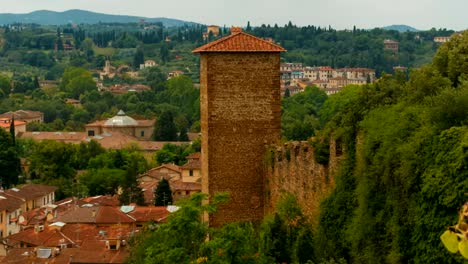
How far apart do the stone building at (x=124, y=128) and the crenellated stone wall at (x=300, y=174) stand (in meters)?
75.7

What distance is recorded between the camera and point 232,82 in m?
18.8

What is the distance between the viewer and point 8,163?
5703cm

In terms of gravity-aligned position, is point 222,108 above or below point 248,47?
below

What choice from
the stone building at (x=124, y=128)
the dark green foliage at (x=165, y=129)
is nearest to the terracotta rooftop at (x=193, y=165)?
the dark green foliage at (x=165, y=129)

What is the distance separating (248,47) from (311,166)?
3.34 m

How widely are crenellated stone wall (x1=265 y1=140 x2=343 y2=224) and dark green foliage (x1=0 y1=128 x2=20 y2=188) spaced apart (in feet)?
130

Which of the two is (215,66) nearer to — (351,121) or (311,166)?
(311,166)

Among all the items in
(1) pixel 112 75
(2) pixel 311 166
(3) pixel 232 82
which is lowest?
(1) pixel 112 75

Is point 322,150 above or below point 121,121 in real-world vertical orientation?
above

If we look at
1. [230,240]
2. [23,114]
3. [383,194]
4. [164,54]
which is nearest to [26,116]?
[23,114]

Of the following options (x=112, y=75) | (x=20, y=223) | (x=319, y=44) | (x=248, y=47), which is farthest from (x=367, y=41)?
(x=248, y=47)

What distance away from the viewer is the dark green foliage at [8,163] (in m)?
56.6

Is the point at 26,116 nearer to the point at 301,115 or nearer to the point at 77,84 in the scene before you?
the point at 77,84

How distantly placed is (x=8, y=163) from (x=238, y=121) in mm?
40295
